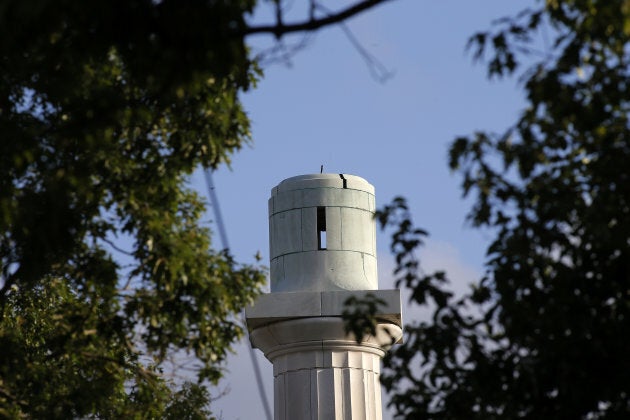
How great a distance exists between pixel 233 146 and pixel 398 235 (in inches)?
130

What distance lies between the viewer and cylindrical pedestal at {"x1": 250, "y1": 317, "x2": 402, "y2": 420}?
73.6 feet

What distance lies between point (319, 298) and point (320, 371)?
4.78 feet

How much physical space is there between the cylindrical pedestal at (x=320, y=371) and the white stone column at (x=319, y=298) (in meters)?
0.02

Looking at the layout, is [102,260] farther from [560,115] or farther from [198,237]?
[560,115]

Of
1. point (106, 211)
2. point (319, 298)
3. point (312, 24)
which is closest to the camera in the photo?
point (312, 24)

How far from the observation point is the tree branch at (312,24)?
9.44m

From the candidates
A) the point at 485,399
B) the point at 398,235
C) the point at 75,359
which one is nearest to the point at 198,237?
the point at 75,359

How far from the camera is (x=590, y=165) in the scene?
11.3 meters

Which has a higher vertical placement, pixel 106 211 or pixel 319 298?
pixel 319 298

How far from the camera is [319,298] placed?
72.3 ft

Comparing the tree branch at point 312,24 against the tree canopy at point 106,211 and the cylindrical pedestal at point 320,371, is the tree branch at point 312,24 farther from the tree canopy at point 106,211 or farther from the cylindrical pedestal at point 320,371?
the cylindrical pedestal at point 320,371

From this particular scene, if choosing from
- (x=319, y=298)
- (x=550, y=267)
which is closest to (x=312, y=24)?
(x=550, y=267)

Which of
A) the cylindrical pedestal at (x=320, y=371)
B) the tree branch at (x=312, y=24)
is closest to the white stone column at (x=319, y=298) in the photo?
the cylindrical pedestal at (x=320, y=371)

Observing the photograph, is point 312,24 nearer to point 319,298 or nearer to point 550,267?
point 550,267
